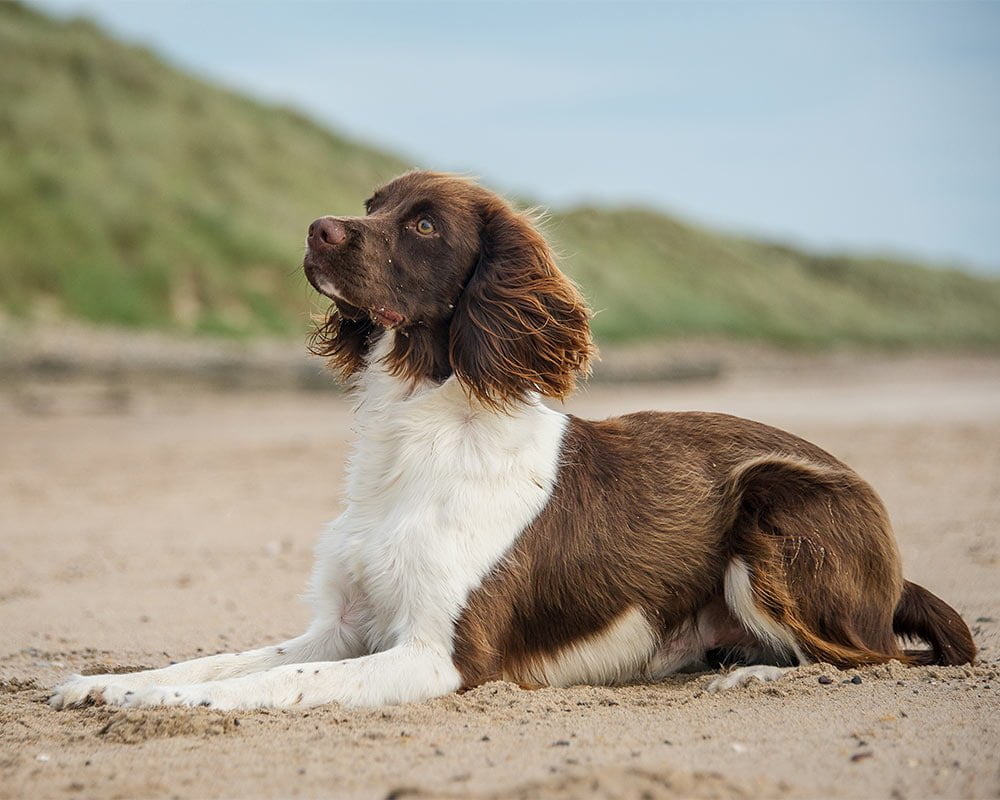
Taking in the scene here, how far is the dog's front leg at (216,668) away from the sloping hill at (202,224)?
49.3ft

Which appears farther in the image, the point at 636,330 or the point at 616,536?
the point at 636,330

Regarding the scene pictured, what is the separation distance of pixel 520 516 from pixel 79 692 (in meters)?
1.71

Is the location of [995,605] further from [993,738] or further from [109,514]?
[109,514]

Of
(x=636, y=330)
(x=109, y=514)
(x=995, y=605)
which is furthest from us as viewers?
(x=636, y=330)

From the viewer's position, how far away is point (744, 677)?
4777mm

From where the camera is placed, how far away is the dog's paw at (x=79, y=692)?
4520 mm

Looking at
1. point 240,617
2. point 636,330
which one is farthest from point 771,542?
point 636,330

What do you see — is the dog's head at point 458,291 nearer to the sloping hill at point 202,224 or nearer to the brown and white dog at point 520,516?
the brown and white dog at point 520,516

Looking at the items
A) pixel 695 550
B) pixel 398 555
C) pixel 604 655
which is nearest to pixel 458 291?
pixel 398 555

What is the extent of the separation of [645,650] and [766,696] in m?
0.55

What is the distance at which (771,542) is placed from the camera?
15.9 feet

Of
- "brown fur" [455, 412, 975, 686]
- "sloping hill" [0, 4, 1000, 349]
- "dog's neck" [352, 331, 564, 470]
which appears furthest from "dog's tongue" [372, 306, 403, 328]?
"sloping hill" [0, 4, 1000, 349]

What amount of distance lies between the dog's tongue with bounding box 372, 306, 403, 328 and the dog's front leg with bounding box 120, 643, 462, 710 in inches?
47.0

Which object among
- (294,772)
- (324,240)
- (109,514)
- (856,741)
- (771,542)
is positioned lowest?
(109,514)
